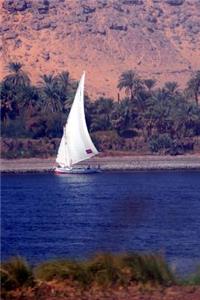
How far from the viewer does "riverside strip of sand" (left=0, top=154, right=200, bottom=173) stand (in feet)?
190

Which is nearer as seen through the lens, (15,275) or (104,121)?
(15,275)

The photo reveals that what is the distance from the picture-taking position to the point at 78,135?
51188mm

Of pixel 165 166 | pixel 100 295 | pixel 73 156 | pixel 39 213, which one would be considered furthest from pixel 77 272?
pixel 165 166

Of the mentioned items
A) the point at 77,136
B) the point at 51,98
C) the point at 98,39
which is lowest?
the point at 77,136

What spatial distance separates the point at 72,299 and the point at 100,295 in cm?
27

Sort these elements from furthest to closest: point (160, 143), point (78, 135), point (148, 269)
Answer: point (160, 143) → point (78, 135) → point (148, 269)

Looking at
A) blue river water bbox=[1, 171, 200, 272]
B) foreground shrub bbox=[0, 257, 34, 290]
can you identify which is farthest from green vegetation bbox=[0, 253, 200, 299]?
blue river water bbox=[1, 171, 200, 272]

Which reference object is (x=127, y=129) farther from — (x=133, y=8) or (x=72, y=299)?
(x=72, y=299)

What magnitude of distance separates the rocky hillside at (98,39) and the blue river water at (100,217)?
36.2 meters

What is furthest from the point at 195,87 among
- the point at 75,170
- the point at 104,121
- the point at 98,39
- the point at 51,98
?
the point at 98,39

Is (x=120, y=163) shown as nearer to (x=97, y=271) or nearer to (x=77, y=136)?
(x=77, y=136)

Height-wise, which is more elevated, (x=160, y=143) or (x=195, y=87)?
(x=195, y=87)

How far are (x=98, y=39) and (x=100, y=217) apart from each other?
6765 centimetres

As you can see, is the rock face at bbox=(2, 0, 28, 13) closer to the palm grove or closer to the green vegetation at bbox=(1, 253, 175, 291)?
the palm grove
